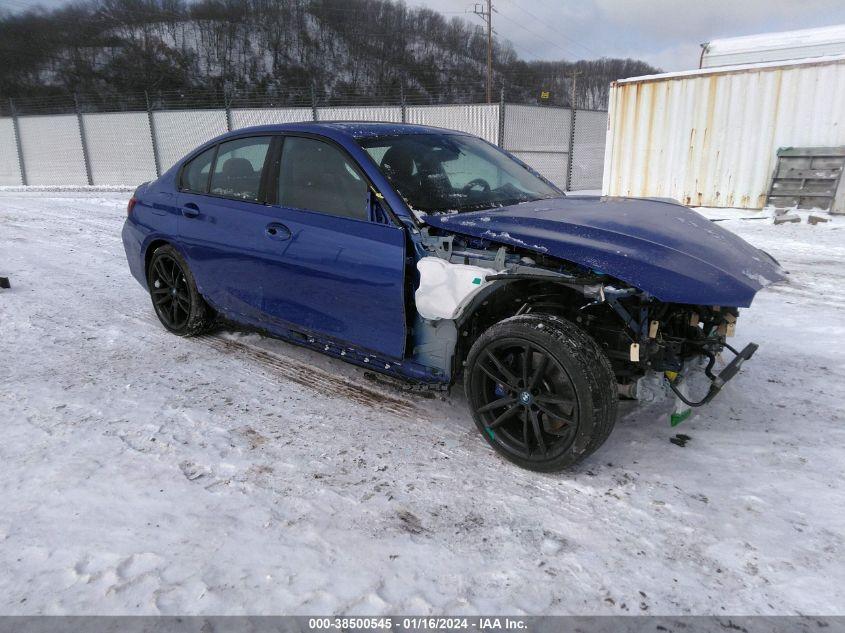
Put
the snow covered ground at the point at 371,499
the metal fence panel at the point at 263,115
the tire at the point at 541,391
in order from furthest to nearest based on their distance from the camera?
the metal fence panel at the point at 263,115
the tire at the point at 541,391
the snow covered ground at the point at 371,499

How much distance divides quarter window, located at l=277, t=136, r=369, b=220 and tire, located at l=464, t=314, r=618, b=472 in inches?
41.1

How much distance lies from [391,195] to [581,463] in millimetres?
1649

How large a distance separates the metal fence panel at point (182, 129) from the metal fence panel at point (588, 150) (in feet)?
36.0

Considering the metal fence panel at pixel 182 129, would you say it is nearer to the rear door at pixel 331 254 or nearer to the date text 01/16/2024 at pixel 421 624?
the rear door at pixel 331 254

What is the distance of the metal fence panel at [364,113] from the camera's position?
16339 millimetres

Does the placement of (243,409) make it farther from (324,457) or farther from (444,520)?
(444,520)

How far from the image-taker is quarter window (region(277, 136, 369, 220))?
3.06m

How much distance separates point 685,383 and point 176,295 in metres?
3.60

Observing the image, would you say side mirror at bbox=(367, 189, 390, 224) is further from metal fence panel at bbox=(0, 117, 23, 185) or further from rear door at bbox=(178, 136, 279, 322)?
metal fence panel at bbox=(0, 117, 23, 185)

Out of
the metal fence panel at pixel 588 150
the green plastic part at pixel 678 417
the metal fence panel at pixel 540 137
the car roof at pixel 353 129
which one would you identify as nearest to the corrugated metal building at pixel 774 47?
the metal fence panel at pixel 588 150

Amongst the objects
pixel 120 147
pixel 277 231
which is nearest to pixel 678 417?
A: pixel 277 231

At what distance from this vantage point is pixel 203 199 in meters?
3.92

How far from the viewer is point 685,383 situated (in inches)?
112

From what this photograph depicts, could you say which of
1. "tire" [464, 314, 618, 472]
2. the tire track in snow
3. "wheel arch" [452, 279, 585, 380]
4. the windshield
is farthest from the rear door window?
"tire" [464, 314, 618, 472]
